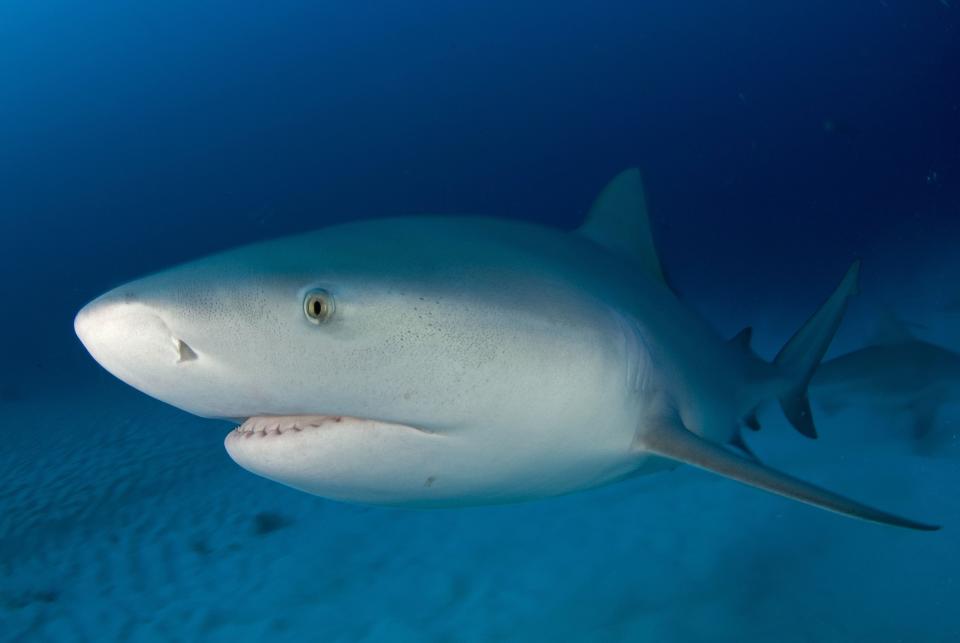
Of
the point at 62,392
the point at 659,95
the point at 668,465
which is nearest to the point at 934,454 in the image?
the point at 668,465

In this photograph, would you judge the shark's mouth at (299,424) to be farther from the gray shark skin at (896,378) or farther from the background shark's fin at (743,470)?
the gray shark skin at (896,378)

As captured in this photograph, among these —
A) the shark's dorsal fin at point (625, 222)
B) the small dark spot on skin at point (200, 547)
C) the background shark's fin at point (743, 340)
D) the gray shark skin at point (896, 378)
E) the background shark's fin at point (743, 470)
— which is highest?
the gray shark skin at point (896, 378)

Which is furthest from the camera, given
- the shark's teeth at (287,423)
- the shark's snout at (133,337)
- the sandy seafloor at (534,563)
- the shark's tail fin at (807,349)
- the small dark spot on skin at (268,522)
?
the small dark spot on skin at (268,522)

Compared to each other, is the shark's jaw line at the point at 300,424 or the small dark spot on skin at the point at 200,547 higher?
the small dark spot on skin at the point at 200,547

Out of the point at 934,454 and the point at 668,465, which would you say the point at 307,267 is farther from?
the point at 934,454

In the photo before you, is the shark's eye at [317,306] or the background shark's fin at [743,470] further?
the background shark's fin at [743,470]

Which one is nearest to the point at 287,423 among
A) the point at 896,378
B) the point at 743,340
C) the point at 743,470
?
the point at 743,470

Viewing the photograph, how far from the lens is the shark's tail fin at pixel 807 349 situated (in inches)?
130

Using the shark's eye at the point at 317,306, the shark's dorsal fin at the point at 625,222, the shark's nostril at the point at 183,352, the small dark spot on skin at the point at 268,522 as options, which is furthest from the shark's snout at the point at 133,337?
the small dark spot on skin at the point at 268,522

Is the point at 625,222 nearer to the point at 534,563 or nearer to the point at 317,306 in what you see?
the point at 317,306

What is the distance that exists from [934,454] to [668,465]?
3.20m

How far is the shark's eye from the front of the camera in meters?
1.27

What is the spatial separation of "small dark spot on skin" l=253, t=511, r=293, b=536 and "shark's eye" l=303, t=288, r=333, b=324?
188 inches

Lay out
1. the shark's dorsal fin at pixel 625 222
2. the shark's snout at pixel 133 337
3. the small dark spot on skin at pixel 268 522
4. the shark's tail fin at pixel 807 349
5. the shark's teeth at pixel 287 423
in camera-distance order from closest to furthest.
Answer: the shark's snout at pixel 133 337 < the shark's teeth at pixel 287 423 < the shark's dorsal fin at pixel 625 222 < the shark's tail fin at pixel 807 349 < the small dark spot on skin at pixel 268 522
